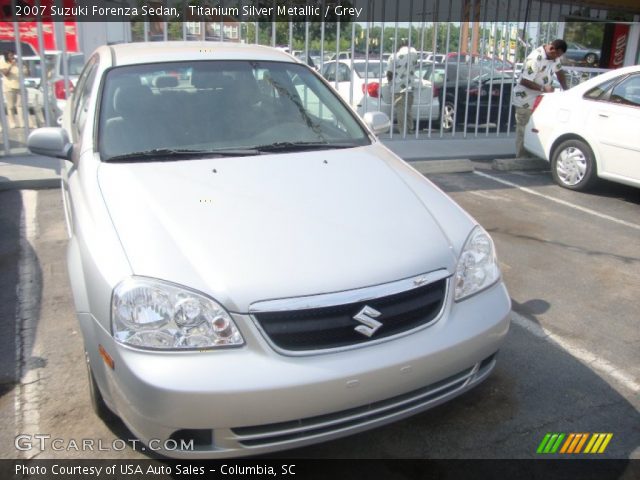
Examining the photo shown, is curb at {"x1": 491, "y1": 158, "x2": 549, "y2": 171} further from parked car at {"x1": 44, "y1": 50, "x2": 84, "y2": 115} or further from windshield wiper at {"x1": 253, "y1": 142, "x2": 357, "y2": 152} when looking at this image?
parked car at {"x1": 44, "y1": 50, "x2": 84, "y2": 115}

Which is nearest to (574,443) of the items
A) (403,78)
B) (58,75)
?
(403,78)

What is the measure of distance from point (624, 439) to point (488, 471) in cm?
72

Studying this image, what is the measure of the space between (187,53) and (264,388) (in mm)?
2509

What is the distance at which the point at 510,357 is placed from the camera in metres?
3.42

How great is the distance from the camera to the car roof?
3.72 meters

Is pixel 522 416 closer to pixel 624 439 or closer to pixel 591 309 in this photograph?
pixel 624 439

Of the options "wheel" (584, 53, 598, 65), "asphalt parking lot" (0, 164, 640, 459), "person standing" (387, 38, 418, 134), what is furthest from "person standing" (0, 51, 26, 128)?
"wheel" (584, 53, 598, 65)

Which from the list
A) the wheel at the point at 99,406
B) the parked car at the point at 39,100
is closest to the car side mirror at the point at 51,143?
the wheel at the point at 99,406

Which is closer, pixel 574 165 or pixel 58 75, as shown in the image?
pixel 574 165

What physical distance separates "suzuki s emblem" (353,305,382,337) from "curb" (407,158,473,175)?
19.6ft

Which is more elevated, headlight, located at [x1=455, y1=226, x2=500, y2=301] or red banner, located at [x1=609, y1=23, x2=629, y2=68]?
red banner, located at [x1=609, y1=23, x2=629, y2=68]

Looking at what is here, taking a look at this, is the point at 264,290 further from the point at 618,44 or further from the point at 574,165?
the point at 618,44

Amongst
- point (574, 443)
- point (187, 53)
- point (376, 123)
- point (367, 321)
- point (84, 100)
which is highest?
point (187, 53)

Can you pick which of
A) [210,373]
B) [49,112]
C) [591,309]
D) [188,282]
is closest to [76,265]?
[188,282]
